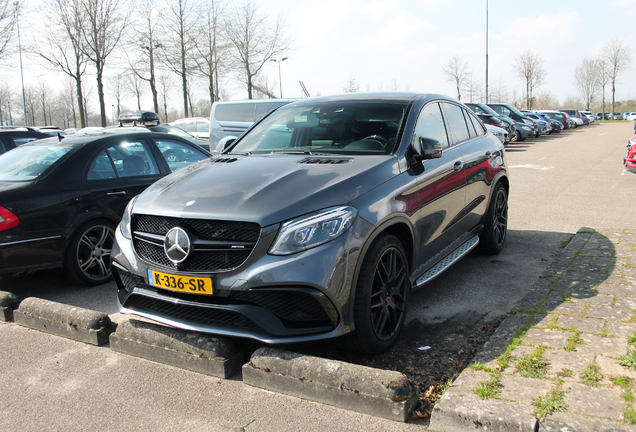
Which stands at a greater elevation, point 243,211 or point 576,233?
point 243,211

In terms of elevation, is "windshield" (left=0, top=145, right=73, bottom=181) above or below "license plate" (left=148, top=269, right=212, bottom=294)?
above

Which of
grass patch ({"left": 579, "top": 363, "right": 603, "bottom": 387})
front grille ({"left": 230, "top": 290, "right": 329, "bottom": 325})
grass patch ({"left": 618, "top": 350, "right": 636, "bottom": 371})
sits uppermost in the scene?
front grille ({"left": 230, "top": 290, "right": 329, "bottom": 325})

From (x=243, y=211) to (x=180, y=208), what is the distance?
477mm

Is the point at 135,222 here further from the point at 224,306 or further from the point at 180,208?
the point at 224,306

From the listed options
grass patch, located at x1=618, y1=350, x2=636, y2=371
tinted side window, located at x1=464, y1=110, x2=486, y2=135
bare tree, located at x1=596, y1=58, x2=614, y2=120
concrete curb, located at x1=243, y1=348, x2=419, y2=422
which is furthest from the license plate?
bare tree, located at x1=596, y1=58, x2=614, y2=120

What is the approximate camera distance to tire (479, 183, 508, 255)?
550cm

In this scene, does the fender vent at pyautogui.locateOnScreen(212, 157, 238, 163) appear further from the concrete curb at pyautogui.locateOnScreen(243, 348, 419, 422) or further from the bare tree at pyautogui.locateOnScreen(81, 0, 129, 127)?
the bare tree at pyautogui.locateOnScreen(81, 0, 129, 127)

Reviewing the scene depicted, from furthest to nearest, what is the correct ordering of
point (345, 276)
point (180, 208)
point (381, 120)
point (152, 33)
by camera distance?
point (152, 33), point (381, 120), point (180, 208), point (345, 276)

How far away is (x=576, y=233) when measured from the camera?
6.28 m

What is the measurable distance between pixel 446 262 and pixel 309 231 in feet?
5.93

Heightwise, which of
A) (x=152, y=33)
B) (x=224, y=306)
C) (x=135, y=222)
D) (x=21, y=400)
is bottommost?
(x=21, y=400)

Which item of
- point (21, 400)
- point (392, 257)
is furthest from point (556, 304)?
point (21, 400)

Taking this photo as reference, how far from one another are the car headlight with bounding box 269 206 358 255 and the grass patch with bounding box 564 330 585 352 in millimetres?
1547

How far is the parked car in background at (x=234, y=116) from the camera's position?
14.7 meters
